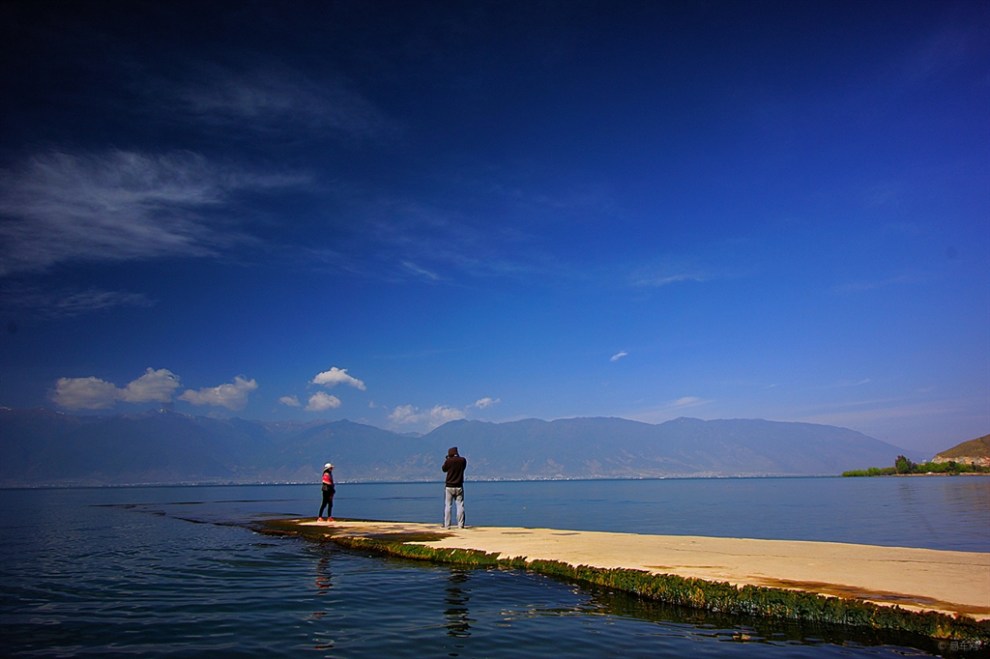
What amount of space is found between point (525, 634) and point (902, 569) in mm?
10199

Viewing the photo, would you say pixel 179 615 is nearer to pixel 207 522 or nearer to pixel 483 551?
pixel 483 551

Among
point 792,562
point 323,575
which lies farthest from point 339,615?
point 792,562

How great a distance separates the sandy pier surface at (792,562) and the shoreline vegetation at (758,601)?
0.42m

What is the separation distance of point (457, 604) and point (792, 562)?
9.40m

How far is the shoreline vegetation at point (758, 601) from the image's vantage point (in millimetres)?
9250

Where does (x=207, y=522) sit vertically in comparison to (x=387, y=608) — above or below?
below

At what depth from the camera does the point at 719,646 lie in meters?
9.48

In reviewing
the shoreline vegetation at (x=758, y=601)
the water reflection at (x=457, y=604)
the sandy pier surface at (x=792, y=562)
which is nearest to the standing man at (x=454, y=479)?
the sandy pier surface at (x=792, y=562)

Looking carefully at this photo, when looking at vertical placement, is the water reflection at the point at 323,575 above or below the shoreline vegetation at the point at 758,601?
below

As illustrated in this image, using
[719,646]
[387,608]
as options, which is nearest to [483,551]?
[387,608]

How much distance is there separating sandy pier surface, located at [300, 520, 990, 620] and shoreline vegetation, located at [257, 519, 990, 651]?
422mm

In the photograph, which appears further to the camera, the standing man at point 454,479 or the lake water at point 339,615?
the standing man at point 454,479

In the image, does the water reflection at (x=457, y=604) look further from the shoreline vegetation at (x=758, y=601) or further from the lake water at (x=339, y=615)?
the shoreline vegetation at (x=758, y=601)

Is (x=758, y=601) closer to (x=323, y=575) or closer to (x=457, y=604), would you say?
(x=457, y=604)
